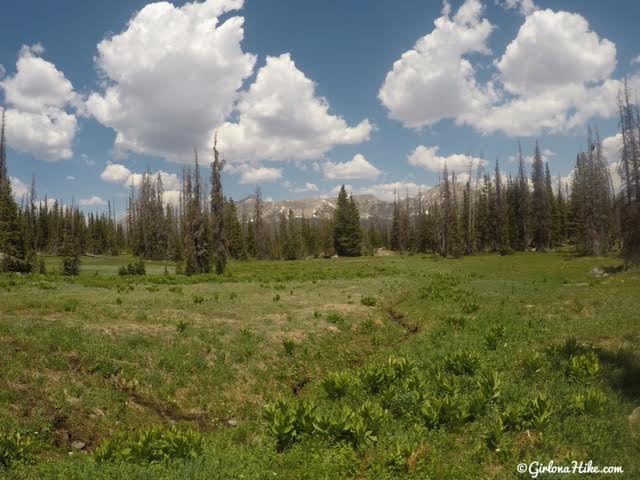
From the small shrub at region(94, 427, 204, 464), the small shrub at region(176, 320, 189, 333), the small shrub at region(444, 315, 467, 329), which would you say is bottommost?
the small shrub at region(94, 427, 204, 464)

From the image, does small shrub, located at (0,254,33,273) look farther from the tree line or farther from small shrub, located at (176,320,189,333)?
small shrub, located at (176,320,189,333)

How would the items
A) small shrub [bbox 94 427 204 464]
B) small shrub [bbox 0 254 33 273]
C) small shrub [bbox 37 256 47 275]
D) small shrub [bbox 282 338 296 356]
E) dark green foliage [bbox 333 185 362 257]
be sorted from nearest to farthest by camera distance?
A: small shrub [bbox 94 427 204 464] < small shrub [bbox 282 338 296 356] < small shrub [bbox 0 254 33 273] < small shrub [bbox 37 256 47 275] < dark green foliage [bbox 333 185 362 257]

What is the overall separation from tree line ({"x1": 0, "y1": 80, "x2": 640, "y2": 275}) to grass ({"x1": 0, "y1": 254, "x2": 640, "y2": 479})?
102 ft

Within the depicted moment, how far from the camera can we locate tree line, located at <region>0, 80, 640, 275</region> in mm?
49031

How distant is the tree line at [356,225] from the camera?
161 ft

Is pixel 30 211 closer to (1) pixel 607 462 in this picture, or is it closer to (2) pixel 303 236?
(2) pixel 303 236

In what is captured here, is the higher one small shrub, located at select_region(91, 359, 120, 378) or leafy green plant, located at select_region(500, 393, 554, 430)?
small shrub, located at select_region(91, 359, 120, 378)

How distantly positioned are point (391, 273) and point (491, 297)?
63.0 feet

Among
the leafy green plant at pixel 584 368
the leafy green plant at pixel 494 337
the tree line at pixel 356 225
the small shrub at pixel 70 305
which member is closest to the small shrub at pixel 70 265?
the tree line at pixel 356 225

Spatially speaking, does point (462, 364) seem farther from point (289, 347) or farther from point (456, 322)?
point (289, 347)

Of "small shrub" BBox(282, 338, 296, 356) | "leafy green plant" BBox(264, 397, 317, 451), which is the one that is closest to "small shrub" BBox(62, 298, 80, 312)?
"small shrub" BBox(282, 338, 296, 356)

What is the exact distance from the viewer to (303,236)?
5064 inches

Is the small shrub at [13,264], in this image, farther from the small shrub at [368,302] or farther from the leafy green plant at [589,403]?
the leafy green plant at [589,403]

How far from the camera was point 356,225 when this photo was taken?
98.3 metres
